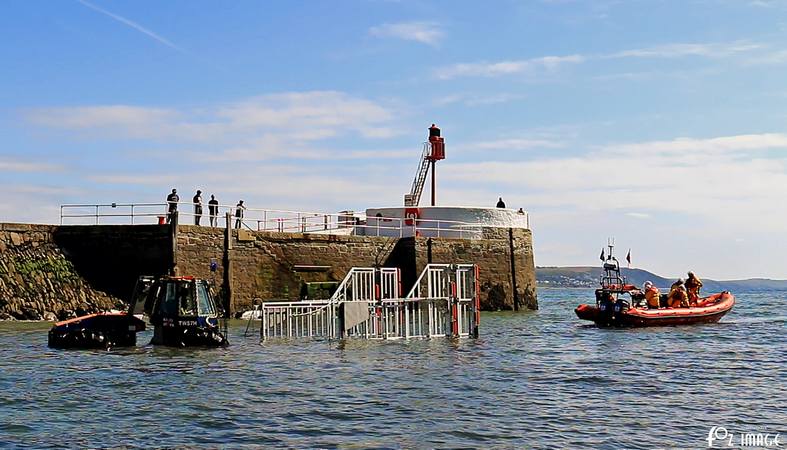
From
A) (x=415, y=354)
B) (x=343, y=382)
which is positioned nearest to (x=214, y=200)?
(x=415, y=354)

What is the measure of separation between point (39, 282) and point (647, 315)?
20.2 meters

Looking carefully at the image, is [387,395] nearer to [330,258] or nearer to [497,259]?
[330,258]

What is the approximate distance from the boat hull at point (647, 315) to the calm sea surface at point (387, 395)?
6602mm

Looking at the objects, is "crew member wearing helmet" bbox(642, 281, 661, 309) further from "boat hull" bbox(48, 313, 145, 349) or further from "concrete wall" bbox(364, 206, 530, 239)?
"boat hull" bbox(48, 313, 145, 349)

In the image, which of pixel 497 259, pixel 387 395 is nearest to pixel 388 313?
pixel 387 395

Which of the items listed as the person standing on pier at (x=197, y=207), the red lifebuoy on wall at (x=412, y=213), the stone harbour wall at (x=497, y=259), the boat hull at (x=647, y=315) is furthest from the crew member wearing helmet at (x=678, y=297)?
the person standing on pier at (x=197, y=207)

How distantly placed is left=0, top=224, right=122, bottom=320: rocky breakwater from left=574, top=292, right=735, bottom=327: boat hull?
16.3 metres

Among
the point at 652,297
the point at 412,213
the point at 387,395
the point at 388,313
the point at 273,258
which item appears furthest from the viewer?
the point at 412,213

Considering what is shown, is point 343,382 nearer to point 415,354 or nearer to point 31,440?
point 415,354

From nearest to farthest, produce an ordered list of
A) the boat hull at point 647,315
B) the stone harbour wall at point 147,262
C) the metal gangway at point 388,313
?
the metal gangway at point 388,313 < the stone harbour wall at point 147,262 < the boat hull at point 647,315

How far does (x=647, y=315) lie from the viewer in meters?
31.9

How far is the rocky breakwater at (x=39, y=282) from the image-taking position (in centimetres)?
3072

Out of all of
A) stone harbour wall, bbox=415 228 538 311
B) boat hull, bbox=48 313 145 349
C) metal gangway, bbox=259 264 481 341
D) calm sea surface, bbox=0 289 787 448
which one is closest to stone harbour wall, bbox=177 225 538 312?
stone harbour wall, bbox=415 228 538 311

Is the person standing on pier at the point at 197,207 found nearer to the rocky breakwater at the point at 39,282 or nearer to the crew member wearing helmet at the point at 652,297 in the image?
the rocky breakwater at the point at 39,282
